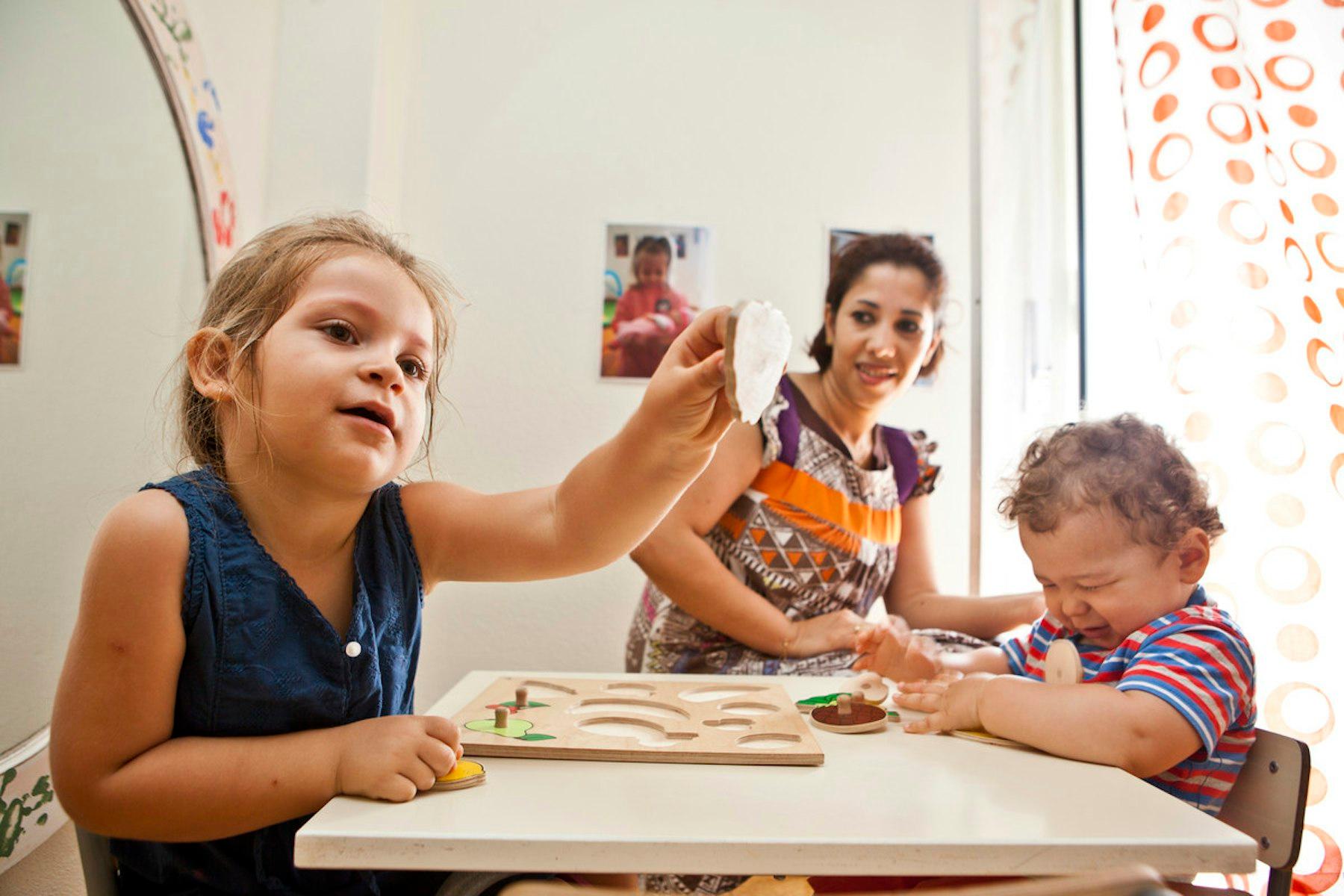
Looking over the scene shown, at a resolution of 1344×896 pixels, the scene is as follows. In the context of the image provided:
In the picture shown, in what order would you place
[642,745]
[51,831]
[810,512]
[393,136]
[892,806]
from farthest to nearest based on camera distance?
[393,136] < [810,512] < [51,831] < [642,745] < [892,806]

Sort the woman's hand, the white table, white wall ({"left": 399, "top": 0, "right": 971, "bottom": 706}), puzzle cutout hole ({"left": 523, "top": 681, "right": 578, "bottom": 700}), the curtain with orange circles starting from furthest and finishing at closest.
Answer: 1. white wall ({"left": 399, "top": 0, "right": 971, "bottom": 706})
2. the woman's hand
3. the curtain with orange circles
4. puzzle cutout hole ({"left": 523, "top": 681, "right": 578, "bottom": 700})
5. the white table

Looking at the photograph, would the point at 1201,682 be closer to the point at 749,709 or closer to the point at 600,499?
the point at 749,709

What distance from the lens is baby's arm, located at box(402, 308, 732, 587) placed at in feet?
2.59

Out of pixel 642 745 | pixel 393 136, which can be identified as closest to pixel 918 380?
pixel 393 136

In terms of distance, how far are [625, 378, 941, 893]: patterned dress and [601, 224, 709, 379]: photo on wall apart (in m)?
0.75

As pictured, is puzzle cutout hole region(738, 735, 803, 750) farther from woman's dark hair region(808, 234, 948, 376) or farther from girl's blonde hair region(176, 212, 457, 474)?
woman's dark hair region(808, 234, 948, 376)

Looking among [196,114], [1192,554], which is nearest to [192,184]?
[196,114]

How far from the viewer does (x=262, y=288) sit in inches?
33.0

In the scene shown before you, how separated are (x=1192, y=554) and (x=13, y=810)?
4.19 ft

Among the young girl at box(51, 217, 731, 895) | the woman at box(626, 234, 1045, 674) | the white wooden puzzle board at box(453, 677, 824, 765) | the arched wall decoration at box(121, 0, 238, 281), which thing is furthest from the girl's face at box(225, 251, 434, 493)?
the arched wall decoration at box(121, 0, 238, 281)

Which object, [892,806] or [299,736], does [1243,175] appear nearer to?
[892,806]

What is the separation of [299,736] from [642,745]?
0.27 m

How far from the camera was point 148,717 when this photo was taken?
2.28 feet

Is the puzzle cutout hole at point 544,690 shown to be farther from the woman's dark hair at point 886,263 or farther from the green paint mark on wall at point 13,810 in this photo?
the woman's dark hair at point 886,263
